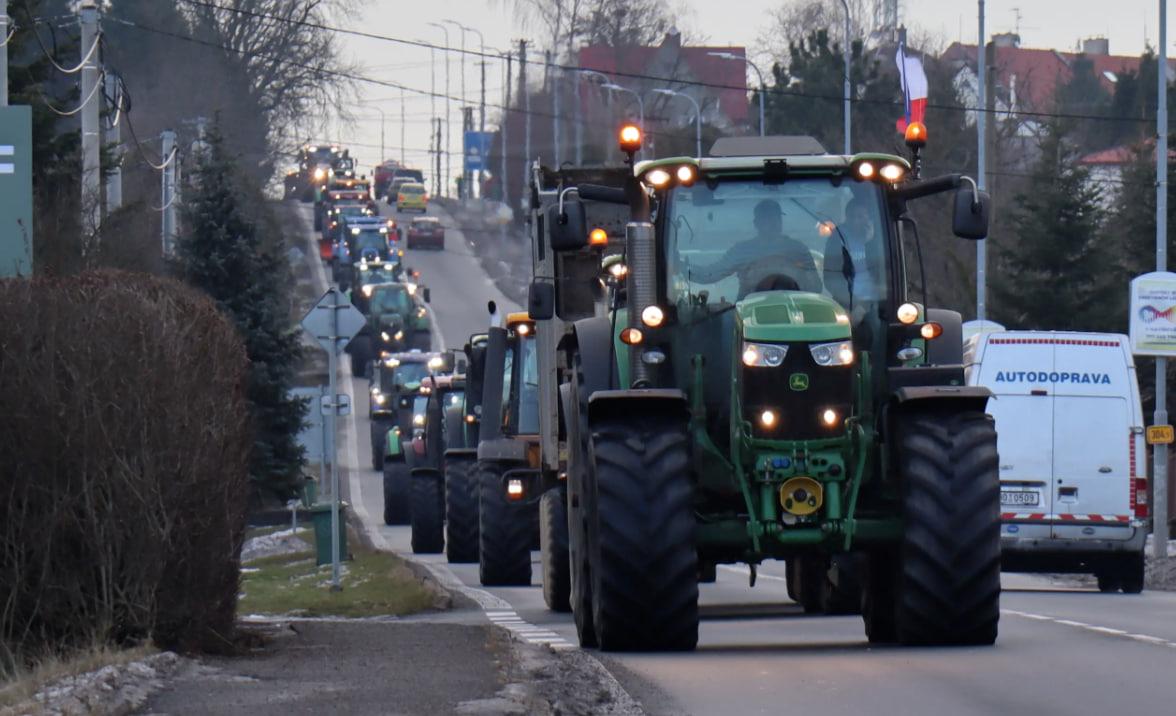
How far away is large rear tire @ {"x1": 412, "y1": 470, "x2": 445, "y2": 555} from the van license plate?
1124 centimetres

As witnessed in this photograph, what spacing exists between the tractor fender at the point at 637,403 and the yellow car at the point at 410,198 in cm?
10449

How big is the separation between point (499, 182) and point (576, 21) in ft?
101

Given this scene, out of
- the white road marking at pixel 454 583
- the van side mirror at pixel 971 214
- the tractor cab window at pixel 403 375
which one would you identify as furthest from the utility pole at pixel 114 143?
the van side mirror at pixel 971 214

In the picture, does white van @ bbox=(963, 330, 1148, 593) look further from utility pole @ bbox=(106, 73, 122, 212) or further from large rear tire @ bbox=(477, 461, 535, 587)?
utility pole @ bbox=(106, 73, 122, 212)

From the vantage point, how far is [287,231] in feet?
340

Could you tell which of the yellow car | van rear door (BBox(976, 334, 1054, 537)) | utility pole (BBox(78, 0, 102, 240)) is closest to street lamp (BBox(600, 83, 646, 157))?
utility pole (BBox(78, 0, 102, 240))

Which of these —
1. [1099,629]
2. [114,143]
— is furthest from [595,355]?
[114,143]

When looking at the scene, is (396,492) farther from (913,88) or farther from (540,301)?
(540,301)

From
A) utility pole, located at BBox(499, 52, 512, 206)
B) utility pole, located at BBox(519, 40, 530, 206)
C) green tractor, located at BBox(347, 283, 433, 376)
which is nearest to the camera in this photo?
green tractor, located at BBox(347, 283, 433, 376)

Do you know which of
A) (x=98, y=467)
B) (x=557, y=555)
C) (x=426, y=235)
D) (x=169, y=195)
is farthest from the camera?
(x=426, y=235)

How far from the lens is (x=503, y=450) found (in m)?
23.4

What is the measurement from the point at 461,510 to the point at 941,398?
1547 cm

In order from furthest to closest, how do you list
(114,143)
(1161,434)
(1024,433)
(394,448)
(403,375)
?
(403,375), (394,448), (114,143), (1161,434), (1024,433)

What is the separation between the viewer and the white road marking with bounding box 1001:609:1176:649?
A: 547 inches
